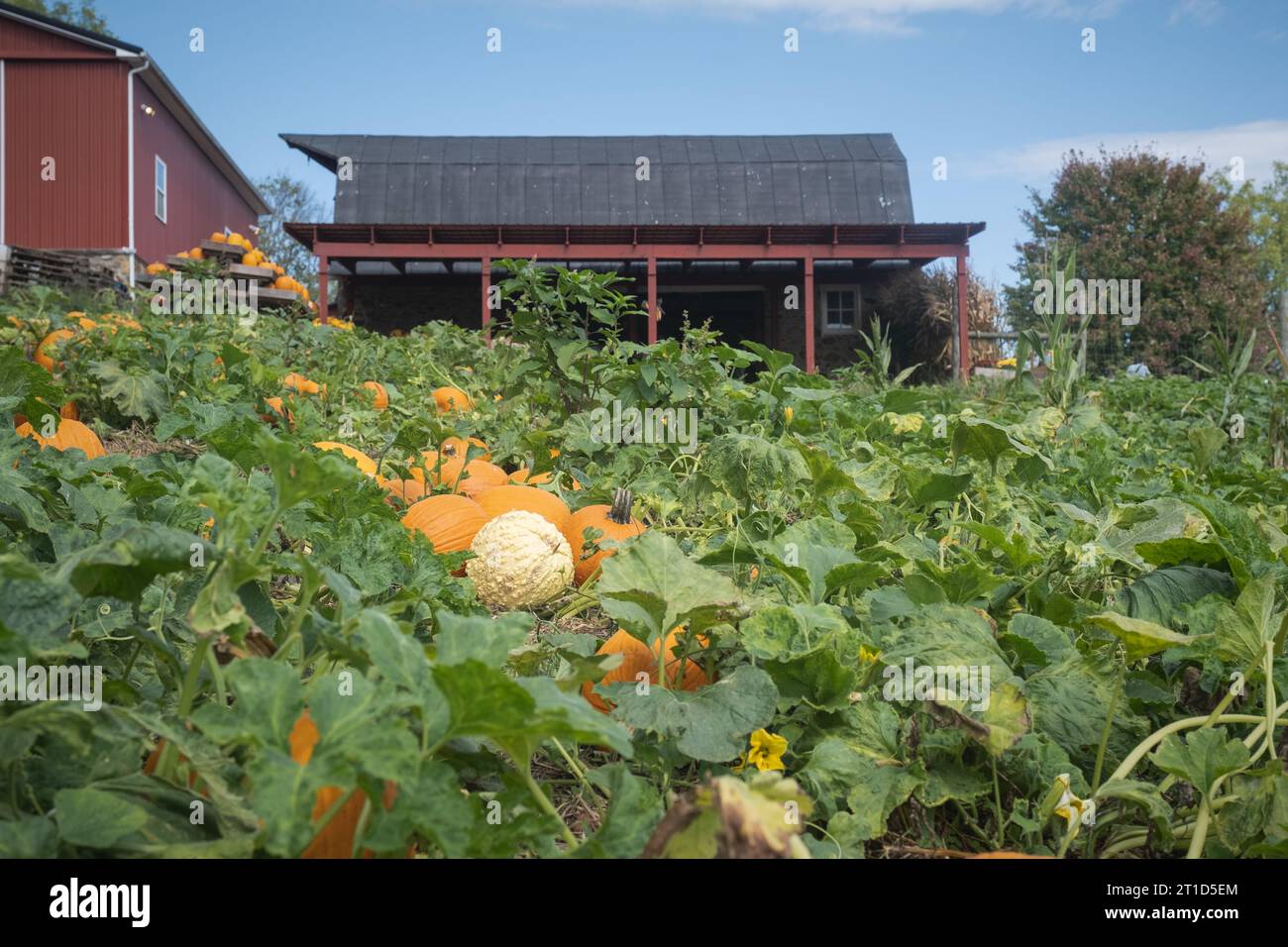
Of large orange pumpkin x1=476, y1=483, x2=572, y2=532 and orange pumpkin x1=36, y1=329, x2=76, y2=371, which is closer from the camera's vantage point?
large orange pumpkin x1=476, y1=483, x2=572, y2=532

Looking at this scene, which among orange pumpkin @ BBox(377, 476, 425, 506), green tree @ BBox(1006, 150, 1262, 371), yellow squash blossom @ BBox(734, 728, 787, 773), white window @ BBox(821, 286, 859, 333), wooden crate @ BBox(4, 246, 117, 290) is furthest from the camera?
green tree @ BBox(1006, 150, 1262, 371)

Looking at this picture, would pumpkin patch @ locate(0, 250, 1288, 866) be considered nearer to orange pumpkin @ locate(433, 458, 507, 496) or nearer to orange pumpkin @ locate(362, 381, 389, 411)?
orange pumpkin @ locate(433, 458, 507, 496)

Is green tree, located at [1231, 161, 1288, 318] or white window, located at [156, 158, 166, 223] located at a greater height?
green tree, located at [1231, 161, 1288, 318]

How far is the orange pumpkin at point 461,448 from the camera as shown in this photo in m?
3.08

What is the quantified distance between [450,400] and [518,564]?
2443 mm

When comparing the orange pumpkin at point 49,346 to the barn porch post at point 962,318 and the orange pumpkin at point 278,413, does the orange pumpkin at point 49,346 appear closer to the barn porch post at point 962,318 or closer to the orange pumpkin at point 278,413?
the orange pumpkin at point 278,413

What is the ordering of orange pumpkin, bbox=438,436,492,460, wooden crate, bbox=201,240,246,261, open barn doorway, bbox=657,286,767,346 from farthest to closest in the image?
open barn doorway, bbox=657,286,767,346 → wooden crate, bbox=201,240,246,261 → orange pumpkin, bbox=438,436,492,460

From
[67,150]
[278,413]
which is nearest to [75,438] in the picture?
[278,413]

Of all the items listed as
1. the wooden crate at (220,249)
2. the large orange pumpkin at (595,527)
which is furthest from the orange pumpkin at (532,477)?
the wooden crate at (220,249)

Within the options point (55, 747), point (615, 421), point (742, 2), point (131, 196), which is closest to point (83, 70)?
point (131, 196)

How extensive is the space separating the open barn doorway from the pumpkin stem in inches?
645

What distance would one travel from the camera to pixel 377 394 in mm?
5059

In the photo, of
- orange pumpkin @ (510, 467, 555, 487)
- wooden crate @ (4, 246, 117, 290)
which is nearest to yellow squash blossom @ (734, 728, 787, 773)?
orange pumpkin @ (510, 467, 555, 487)

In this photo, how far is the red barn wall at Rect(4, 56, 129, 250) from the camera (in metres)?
15.8
